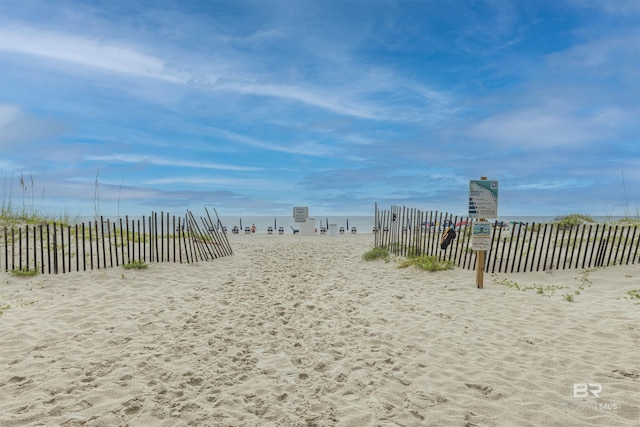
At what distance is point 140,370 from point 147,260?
787cm

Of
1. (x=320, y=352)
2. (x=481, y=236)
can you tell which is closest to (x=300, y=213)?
(x=481, y=236)

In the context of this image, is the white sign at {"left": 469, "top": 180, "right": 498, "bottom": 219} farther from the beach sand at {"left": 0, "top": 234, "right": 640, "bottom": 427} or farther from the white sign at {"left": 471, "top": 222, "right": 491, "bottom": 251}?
the beach sand at {"left": 0, "top": 234, "right": 640, "bottom": 427}

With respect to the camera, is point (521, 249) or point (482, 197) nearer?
point (482, 197)

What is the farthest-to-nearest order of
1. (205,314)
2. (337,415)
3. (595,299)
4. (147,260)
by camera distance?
1. (147,260)
2. (595,299)
3. (205,314)
4. (337,415)

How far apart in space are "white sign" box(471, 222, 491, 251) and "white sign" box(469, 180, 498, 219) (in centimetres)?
23

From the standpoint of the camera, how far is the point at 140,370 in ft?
15.5

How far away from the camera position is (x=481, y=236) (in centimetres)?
877

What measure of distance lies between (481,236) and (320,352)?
5.19m

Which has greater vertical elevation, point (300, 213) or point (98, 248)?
point (300, 213)

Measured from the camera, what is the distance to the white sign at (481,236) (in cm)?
874

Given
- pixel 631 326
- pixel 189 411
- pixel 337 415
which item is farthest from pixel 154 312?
pixel 631 326

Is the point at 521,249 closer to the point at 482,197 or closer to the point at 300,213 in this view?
the point at 482,197

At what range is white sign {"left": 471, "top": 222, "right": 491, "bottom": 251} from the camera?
8742 mm

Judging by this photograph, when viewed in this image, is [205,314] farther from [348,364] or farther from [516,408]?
[516,408]
